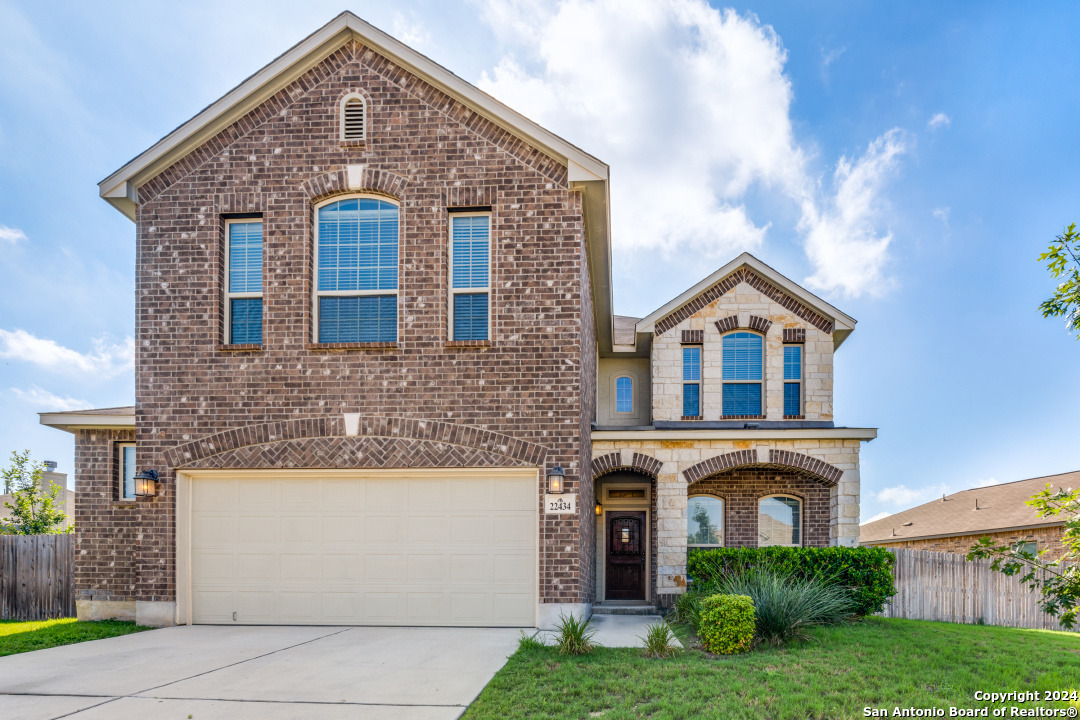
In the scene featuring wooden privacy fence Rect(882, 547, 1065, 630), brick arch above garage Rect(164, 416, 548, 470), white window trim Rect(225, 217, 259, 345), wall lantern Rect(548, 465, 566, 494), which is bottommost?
wooden privacy fence Rect(882, 547, 1065, 630)

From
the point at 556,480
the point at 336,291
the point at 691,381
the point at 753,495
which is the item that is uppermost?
the point at 336,291

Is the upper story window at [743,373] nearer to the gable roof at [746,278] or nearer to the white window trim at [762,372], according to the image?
the white window trim at [762,372]

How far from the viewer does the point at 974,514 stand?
67.3 feet

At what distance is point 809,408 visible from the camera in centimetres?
1508

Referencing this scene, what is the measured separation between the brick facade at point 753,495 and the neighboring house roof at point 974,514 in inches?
249

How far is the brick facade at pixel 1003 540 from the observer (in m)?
16.5

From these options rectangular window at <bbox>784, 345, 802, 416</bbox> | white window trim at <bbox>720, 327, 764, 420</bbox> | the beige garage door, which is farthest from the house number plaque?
rectangular window at <bbox>784, 345, 802, 416</bbox>

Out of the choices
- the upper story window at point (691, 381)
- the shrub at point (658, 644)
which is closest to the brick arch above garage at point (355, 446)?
the shrub at point (658, 644)

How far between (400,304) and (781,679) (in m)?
6.85

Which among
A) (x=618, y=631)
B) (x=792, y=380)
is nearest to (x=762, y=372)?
(x=792, y=380)

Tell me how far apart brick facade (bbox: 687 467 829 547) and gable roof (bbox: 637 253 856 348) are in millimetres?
3493

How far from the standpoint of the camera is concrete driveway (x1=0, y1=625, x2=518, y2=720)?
224 inches

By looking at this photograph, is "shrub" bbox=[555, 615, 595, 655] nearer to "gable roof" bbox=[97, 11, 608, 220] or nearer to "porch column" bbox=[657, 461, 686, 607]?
"gable roof" bbox=[97, 11, 608, 220]

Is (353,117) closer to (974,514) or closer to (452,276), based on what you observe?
(452,276)
